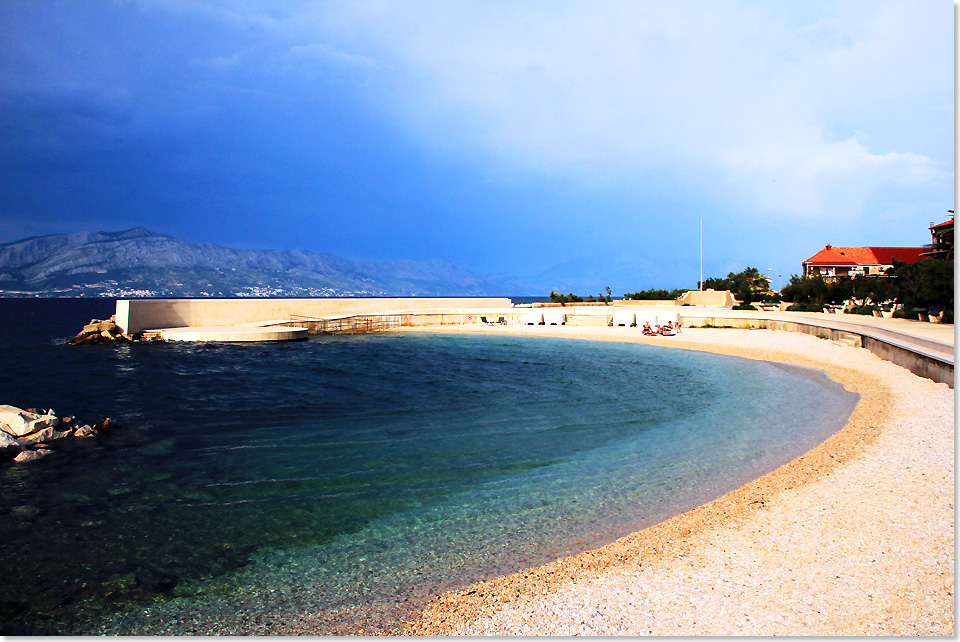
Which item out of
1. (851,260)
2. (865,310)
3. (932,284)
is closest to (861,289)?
(865,310)

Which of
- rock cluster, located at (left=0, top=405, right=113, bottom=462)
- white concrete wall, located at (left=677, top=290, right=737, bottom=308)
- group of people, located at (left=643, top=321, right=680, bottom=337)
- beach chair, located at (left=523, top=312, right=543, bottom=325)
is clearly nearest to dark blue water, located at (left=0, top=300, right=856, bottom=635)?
rock cluster, located at (left=0, top=405, right=113, bottom=462)

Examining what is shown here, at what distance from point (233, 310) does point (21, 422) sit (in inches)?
862

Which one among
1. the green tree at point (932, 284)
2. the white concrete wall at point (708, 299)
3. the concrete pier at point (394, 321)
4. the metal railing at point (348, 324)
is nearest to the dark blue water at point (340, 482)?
the concrete pier at point (394, 321)

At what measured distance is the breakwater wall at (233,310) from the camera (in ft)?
88.8

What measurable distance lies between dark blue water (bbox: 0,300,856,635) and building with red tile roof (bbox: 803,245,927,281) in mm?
67013

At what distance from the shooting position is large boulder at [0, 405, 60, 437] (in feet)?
29.8

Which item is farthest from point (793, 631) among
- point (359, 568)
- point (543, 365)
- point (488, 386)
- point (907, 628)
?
point (543, 365)

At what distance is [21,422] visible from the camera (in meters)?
9.18

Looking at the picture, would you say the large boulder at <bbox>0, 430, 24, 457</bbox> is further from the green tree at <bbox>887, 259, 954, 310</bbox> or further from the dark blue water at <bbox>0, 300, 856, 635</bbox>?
the green tree at <bbox>887, 259, 954, 310</bbox>

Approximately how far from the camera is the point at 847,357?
1870 cm

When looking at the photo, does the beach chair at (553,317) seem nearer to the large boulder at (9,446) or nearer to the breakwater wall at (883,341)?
the breakwater wall at (883,341)

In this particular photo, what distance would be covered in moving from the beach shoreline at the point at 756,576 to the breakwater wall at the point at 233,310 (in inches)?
1127

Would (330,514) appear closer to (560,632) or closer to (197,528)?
(197,528)

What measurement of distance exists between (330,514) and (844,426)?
919 centimetres
